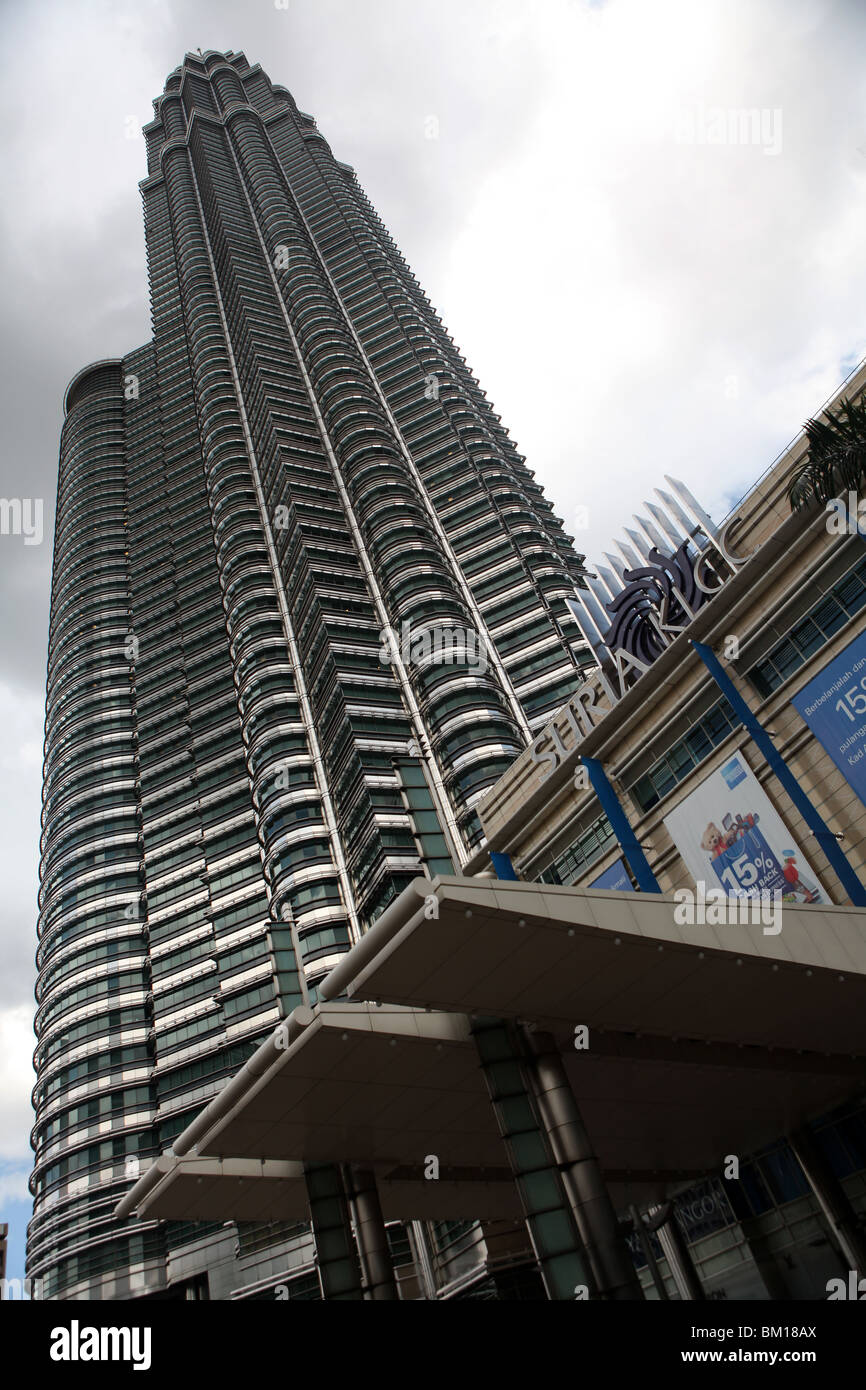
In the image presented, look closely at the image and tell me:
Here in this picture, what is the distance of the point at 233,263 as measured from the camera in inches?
4909

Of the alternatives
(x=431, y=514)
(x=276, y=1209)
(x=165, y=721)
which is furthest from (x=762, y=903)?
(x=165, y=721)

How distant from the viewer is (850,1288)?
2589cm

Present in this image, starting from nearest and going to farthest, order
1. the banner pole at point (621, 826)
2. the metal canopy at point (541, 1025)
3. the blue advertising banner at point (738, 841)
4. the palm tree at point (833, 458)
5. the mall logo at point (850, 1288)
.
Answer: the metal canopy at point (541, 1025), the palm tree at point (833, 458), the mall logo at point (850, 1288), the blue advertising banner at point (738, 841), the banner pole at point (621, 826)

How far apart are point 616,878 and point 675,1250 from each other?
1354cm

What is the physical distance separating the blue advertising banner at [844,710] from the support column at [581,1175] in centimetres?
1067

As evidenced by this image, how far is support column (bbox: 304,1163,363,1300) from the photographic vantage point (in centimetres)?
2356

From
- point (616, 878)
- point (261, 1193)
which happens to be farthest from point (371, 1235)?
point (616, 878)

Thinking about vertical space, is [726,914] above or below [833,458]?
below

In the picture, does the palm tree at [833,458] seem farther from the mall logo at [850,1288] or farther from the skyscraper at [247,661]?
the skyscraper at [247,661]

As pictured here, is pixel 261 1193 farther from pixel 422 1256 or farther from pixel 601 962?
pixel 422 1256
